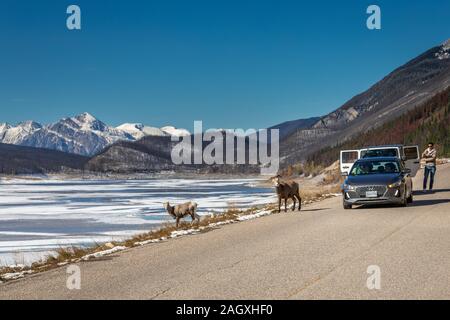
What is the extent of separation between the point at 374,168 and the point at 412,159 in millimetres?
9233

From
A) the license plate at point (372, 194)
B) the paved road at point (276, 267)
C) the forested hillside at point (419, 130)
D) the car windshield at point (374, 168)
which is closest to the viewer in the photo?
the paved road at point (276, 267)

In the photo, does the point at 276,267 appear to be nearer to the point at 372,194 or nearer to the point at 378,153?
the point at 372,194

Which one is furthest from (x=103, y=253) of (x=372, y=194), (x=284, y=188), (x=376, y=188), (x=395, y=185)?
(x=395, y=185)

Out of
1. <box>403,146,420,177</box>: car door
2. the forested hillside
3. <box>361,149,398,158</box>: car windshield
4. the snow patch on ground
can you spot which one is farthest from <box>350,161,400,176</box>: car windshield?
the forested hillside

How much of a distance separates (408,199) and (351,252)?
483 inches

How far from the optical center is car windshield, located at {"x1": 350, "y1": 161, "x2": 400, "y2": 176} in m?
21.6

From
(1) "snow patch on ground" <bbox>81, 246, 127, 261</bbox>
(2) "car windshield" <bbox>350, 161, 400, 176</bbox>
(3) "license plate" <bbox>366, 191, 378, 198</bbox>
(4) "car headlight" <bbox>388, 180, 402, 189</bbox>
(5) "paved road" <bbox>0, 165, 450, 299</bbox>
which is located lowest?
(1) "snow patch on ground" <bbox>81, 246, 127, 261</bbox>

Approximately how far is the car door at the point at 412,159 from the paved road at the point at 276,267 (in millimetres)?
15088

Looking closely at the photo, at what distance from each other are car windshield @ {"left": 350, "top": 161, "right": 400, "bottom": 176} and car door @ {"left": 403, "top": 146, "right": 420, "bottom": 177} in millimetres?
7868

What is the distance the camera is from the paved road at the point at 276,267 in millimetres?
7539

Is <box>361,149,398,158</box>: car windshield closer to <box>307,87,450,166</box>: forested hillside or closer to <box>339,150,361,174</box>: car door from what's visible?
<box>339,150,361,174</box>: car door

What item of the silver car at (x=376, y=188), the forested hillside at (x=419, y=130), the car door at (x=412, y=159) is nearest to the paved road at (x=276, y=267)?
the silver car at (x=376, y=188)

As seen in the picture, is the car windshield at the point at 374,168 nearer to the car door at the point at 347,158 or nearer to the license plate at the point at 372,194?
the license plate at the point at 372,194
